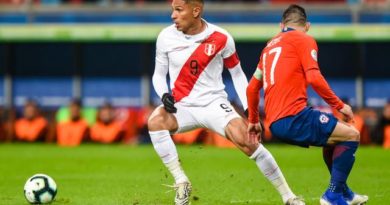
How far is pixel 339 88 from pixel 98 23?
271 inches

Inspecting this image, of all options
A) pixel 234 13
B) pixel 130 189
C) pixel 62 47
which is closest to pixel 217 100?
pixel 130 189

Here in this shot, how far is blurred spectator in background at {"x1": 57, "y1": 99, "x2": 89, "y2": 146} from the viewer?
2445 centimetres

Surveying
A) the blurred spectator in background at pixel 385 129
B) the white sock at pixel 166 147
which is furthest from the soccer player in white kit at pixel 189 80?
the blurred spectator in background at pixel 385 129

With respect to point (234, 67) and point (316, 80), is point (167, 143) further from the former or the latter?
point (316, 80)

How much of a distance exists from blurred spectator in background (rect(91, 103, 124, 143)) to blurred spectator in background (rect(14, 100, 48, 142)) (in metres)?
1.42

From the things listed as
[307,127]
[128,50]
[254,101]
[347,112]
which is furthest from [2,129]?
[347,112]

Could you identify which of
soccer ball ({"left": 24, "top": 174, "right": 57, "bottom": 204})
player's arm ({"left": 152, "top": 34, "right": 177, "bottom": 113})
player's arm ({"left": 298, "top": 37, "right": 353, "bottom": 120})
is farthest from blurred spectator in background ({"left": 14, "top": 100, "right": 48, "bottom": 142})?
player's arm ({"left": 298, "top": 37, "right": 353, "bottom": 120})

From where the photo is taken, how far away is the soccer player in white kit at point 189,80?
33.3 feet

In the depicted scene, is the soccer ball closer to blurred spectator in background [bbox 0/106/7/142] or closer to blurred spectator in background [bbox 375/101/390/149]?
blurred spectator in background [bbox 375/101/390/149]

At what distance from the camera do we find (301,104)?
9000 millimetres

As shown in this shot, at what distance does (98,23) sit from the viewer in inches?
1037

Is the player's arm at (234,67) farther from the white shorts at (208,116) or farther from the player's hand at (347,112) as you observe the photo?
the player's hand at (347,112)

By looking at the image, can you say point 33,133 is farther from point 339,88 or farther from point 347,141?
point 347,141

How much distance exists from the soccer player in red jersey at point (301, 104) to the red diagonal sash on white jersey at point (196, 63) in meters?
1.19
